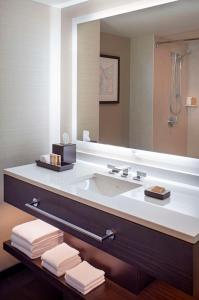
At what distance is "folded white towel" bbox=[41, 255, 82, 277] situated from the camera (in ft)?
5.33

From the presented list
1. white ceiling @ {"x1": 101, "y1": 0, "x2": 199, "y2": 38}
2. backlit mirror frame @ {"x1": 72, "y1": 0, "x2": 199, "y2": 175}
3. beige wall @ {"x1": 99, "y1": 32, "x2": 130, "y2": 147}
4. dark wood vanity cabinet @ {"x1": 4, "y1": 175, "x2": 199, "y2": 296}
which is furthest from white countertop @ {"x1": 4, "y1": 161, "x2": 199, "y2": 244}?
white ceiling @ {"x1": 101, "y1": 0, "x2": 199, "y2": 38}

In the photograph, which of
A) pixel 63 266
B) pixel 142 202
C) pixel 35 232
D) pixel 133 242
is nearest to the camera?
pixel 133 242

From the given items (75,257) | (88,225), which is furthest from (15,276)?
(88,225)

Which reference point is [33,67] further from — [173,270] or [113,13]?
[173,270]

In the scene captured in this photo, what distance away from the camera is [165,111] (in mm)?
1826

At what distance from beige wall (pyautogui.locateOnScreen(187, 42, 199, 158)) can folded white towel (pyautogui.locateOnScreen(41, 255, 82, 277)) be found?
2.78ft

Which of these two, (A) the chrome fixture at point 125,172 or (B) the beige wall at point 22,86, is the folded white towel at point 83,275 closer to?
(A) the chrome fixture at point 125,172

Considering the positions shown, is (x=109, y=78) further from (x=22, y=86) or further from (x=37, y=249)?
(x=37, y=249)

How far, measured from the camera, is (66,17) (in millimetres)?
2289

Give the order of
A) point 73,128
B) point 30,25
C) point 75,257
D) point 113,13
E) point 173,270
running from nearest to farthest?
point 173,270
point 75,257
point 113,13
point 30,25
point 73,128

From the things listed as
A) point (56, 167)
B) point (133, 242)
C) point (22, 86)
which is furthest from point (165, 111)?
point (22, 86)

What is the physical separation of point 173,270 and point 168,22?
1347 mm

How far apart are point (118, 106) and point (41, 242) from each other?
38.9 inches

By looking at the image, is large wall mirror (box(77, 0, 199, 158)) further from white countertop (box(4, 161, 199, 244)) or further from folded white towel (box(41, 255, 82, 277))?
folded white towel (box(41, 255, 82, 277))
